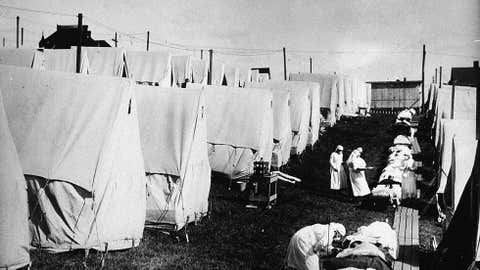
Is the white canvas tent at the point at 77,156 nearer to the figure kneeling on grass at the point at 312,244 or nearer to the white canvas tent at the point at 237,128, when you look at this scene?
the figure kneeling on grass at the point at 312,244

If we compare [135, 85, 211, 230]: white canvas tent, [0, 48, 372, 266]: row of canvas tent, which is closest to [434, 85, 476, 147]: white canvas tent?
[135, 85, 211, 230]: white canvas tent

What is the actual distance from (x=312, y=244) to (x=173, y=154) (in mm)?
5423

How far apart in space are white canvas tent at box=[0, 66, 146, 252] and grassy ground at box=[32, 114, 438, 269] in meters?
0.52

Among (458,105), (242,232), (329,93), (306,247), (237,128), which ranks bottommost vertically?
(242,232)

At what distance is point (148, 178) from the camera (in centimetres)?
1362

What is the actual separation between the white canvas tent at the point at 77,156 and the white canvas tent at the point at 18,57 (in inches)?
580

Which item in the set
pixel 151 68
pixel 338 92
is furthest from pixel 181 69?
pixel 338 92

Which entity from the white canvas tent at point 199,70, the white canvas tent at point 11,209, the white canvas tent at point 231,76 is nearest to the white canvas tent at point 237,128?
the white canvas tent at point 11,209

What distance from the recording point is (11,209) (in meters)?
8.32

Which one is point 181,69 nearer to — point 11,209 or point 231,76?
point 231,76

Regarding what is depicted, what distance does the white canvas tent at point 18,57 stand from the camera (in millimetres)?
25859

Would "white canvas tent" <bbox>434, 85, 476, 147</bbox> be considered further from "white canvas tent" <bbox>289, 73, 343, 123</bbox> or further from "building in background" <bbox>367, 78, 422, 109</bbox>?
"building in background" <bbox>367, 78, 422, 109</bbox>

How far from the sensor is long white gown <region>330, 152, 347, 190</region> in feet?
64.0

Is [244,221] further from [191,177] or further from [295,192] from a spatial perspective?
[295,192]
